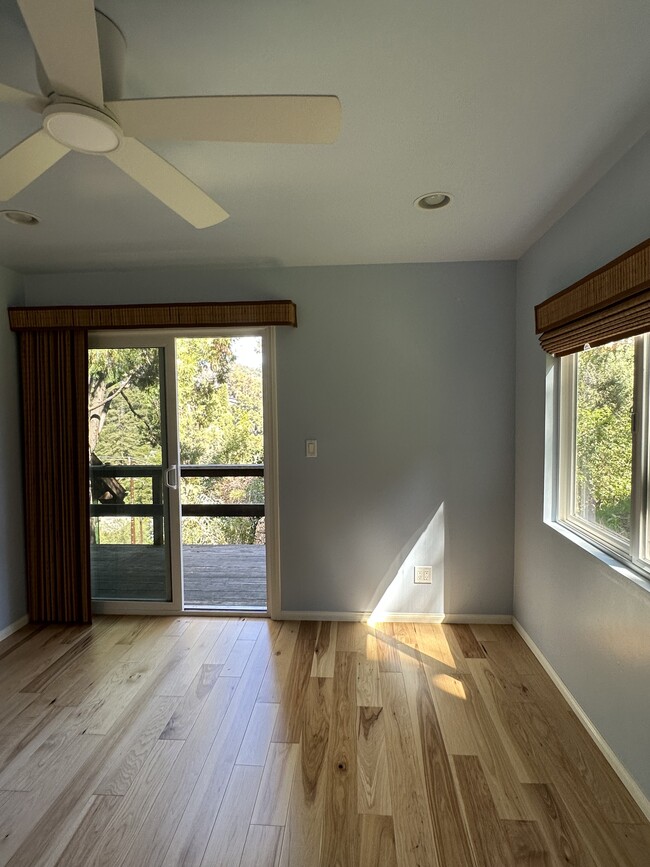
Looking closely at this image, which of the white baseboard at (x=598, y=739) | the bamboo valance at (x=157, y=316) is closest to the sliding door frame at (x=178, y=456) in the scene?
the bamboo valance at (x=157, y=316)

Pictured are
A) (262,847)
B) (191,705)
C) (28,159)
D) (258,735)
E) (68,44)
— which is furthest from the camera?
(191,705)

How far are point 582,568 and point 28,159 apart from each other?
2.54 m

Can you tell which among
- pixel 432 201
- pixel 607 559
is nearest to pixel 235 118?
pixel 432 201

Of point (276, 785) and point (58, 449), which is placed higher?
point (58, 449)

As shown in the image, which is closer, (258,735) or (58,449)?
(258,735)

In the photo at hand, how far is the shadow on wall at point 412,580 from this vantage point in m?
2.93

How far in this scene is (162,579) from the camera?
3164mm

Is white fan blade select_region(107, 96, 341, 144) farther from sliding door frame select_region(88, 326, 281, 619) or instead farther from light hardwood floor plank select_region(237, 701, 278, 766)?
light hardwood floor plank select_region(237, 701, 278, 766)

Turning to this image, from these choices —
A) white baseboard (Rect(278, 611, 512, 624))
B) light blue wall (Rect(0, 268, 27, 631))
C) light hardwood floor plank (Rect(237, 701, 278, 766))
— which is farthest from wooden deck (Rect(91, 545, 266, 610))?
light hardwood floor plank (Rect(237, 701, 278, 766))

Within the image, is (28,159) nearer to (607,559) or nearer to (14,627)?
(607,559)

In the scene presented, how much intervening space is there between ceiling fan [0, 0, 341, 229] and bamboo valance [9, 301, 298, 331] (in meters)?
1.53

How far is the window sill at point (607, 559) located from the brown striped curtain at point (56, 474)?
2.92m

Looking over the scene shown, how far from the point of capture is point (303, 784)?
1.69 meters

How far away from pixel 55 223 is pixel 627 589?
3020 millimetres
